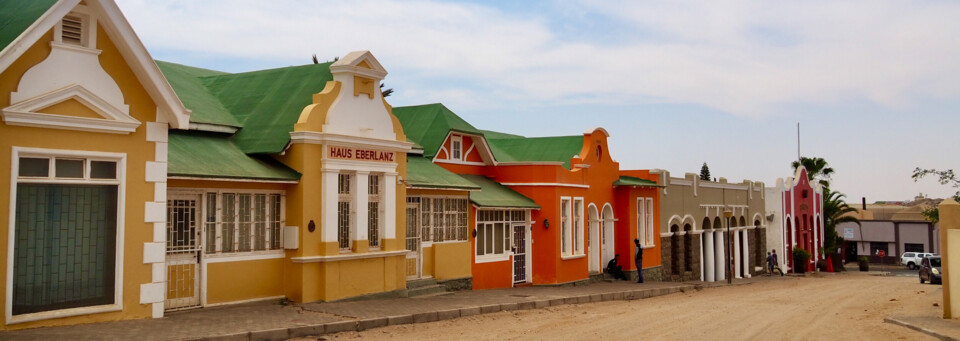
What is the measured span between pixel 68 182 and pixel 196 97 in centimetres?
586

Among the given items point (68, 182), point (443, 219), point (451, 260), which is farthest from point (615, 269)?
point (68, 182)

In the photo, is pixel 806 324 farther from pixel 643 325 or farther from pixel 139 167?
pixel 139 167

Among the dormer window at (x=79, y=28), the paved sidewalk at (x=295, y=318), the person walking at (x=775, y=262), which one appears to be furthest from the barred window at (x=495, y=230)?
the person walking at (x=775, y=262)

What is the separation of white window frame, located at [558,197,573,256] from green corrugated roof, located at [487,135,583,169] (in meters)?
4.55

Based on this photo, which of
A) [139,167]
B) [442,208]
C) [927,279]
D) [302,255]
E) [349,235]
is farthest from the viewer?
[927,279]

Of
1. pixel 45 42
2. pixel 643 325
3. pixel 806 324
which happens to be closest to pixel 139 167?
pixel 45 42

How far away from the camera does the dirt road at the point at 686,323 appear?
1313 centimetres

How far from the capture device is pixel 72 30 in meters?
12.2

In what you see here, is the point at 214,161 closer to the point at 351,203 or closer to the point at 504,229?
the point at 351,203

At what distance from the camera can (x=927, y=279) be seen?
34500mm

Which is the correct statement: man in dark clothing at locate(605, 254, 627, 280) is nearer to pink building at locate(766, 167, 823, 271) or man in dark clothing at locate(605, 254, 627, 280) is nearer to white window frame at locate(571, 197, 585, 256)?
white window frame at locate(571, 197, 585, 256)

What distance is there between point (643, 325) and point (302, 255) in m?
6.47

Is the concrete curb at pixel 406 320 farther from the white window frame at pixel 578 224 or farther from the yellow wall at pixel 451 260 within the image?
the white window frame at pixel 578 224

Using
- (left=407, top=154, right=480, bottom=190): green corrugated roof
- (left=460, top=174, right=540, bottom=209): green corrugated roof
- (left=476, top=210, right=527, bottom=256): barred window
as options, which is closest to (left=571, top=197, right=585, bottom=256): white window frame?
(left=460, top=174, right=540, bottom=209): green corrugated roof
